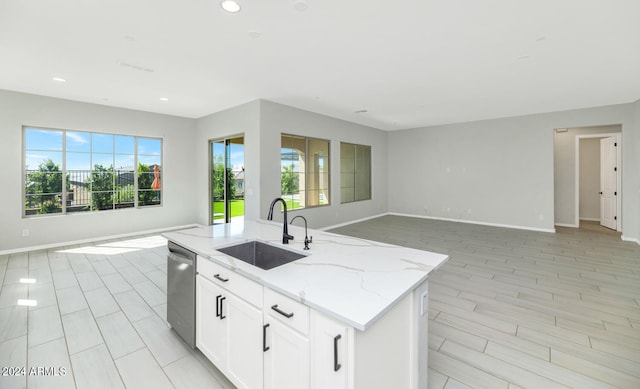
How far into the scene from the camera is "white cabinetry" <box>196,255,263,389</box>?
1486 mm

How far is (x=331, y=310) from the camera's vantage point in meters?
1.09

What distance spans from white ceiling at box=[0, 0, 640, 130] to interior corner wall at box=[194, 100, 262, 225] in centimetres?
41

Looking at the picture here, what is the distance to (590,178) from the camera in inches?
294

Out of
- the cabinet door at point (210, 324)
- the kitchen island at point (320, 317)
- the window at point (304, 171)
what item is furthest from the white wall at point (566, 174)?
the cabinet door at point (210, 324)

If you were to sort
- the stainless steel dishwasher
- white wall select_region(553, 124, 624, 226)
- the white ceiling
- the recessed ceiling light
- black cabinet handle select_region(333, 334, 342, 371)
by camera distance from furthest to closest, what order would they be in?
1. white wall select_region(553, 124, 624, 226)
2. the white ceiling
3. the recessed ceiling light
4. the stainless steel dishwasher
5. black cabinet handle select_region(333, 334, 342, 371)

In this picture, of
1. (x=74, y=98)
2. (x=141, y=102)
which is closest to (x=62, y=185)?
(x=74, y=98)

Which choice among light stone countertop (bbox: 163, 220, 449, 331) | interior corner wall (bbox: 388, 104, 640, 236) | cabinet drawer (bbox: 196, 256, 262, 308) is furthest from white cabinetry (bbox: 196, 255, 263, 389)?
interior corner wall (bbox: 388, 104, 640, 236)

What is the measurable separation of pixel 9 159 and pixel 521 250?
9.02 m

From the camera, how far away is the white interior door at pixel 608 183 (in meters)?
6.25

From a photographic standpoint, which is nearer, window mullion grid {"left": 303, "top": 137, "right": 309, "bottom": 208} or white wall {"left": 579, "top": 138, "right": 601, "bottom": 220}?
window mullion grid {"left": 303, "top": 137, "right": 309, "bottom": 208}

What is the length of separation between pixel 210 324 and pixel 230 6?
2.55m

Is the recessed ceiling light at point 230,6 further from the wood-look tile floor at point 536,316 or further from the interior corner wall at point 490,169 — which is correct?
the interior corner wall at point 490,169

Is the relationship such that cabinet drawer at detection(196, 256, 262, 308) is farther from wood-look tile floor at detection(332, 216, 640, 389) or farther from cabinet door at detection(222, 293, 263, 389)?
wood-look tile floor at detection(332, 216, 640, 389)

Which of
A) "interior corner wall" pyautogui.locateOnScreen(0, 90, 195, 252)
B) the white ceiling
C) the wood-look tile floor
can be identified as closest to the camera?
the wood-look tile floor
